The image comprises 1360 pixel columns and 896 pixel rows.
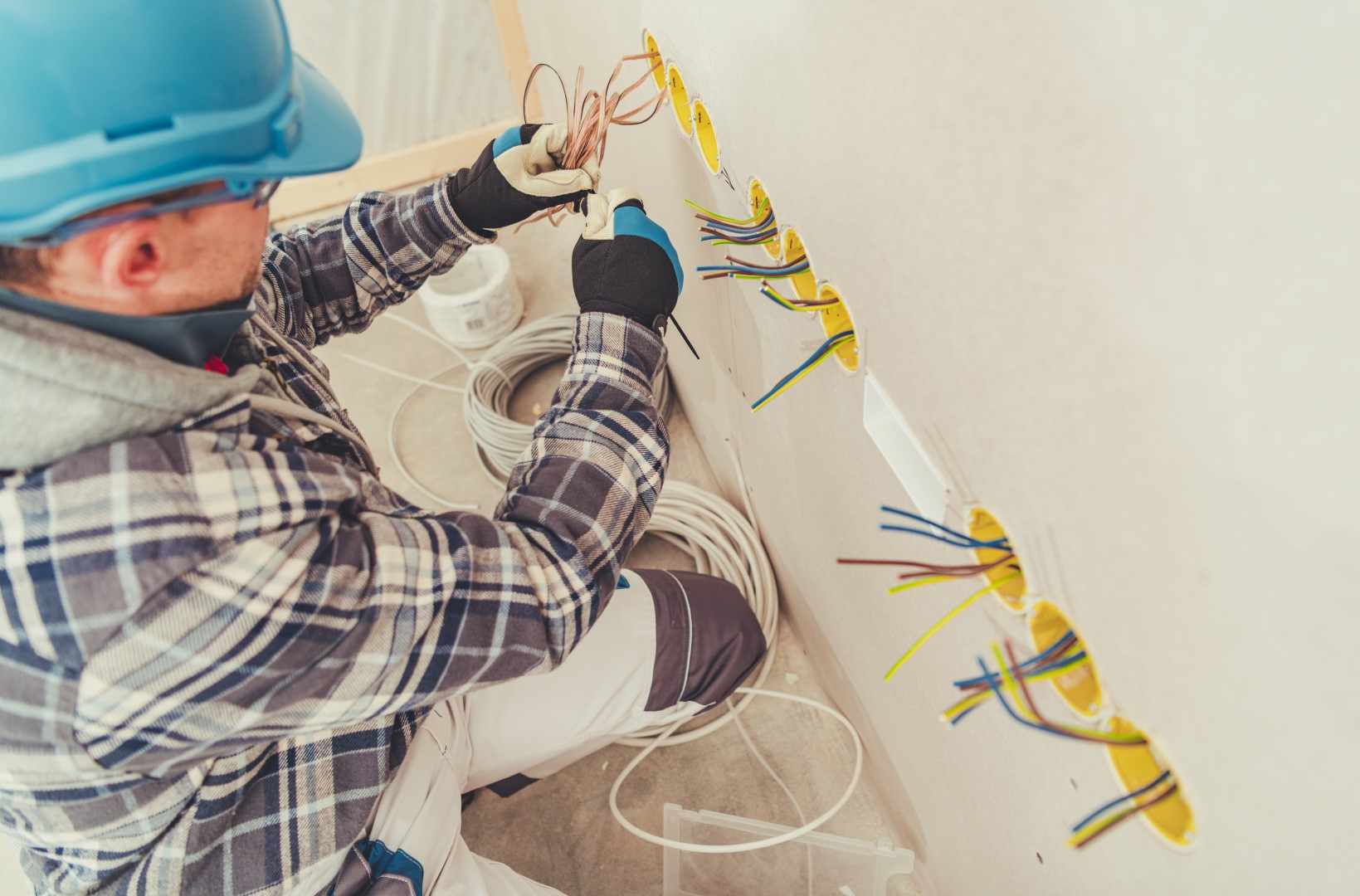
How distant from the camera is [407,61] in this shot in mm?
2301

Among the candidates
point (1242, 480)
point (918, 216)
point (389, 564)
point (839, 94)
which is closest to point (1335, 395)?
point (1242, 480)

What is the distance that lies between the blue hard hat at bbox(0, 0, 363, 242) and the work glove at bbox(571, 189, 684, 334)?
1.29ft

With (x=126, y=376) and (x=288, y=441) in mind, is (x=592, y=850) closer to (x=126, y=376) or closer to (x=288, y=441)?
(x=288, y=441)

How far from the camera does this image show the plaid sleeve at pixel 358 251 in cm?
118

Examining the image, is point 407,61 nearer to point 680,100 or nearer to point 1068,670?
point 680,100

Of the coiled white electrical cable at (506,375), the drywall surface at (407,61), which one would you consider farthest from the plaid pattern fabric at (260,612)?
the drywall surface at (407,61)

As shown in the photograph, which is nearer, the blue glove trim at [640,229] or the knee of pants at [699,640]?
the blue glove trim at [640,229]

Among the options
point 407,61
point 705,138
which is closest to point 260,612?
point 705,138

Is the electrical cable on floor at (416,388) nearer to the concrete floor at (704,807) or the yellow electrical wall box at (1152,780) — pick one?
the concrete floor at (704,807)

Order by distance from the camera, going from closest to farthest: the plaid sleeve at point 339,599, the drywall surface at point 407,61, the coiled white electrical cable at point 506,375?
the plaid sleeve at point 339,599
the coiled white electrical cable at point 506,375
the drywall surface at point 407,61

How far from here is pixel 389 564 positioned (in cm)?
73

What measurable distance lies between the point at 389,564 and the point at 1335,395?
25.1 inches

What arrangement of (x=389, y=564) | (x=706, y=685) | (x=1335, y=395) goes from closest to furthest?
1. (x=1335, y=395)
2. (x=389, y=564)
3. (x=706, y=685)

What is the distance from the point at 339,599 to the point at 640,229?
1.83 feet
